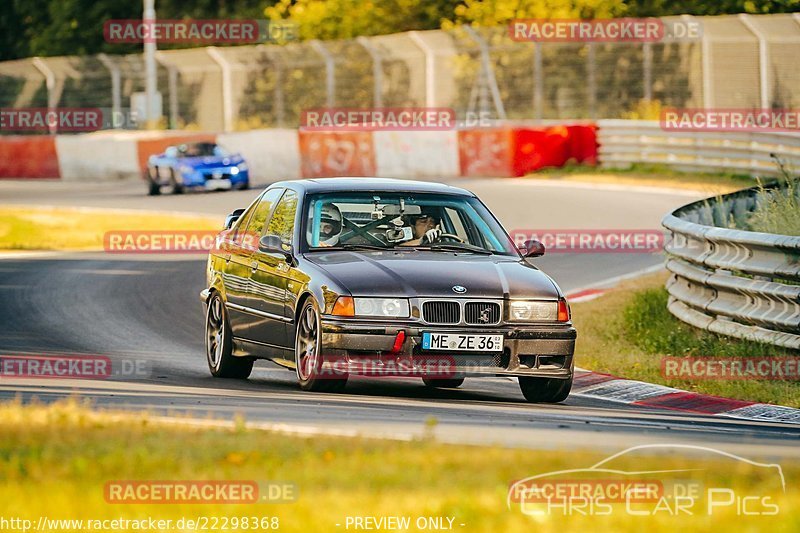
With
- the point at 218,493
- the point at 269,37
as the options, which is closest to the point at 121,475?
the point at 218,493

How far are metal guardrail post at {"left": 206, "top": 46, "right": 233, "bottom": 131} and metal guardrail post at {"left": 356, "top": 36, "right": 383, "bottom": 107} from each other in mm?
4349

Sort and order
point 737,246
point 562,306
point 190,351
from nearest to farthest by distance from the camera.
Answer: point 562,306 → point 737,246 → point 190,351

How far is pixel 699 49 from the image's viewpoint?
34094 millimetres

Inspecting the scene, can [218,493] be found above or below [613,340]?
above

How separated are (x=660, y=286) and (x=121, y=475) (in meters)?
11.6

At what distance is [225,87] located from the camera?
4397 centimetres

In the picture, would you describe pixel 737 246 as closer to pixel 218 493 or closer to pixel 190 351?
pixel 190 351

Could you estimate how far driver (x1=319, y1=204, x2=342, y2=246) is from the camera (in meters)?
11.6

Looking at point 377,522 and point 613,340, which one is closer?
point 377,522

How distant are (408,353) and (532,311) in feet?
2.87
